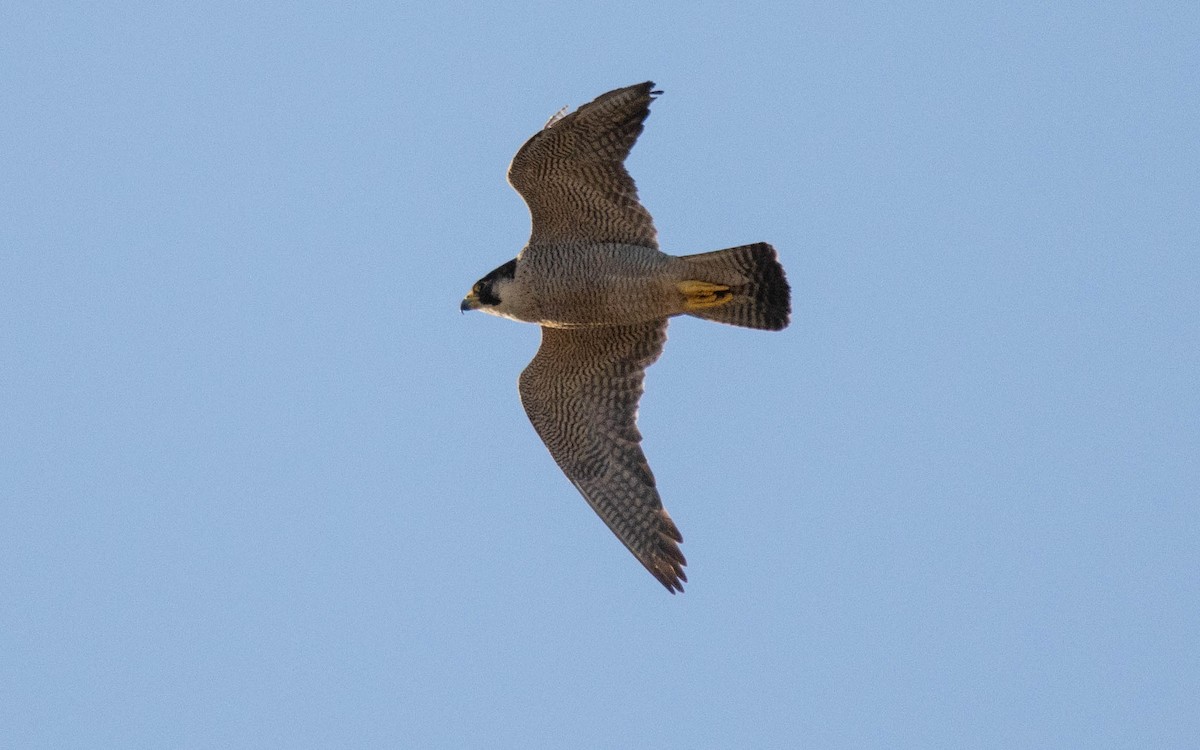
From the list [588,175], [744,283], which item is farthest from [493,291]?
[744,283]

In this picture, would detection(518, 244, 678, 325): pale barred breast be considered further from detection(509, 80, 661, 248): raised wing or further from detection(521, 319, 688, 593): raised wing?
detection(521, 319, 688, 593): raised wing

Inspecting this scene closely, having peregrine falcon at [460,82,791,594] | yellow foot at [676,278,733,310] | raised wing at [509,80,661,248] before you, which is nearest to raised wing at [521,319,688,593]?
peregrine falcon at [460,82,791,594]

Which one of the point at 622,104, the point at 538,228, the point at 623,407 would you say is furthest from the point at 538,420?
the point at 622,104

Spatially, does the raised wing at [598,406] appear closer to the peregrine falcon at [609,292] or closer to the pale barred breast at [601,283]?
the peregrine falcon at [609,292]

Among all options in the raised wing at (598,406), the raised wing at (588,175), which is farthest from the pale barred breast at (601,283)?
the raised wing at (598,406)

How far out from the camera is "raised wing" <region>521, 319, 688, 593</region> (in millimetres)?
12492

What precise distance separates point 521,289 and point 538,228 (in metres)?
0.46

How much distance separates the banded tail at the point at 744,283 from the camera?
12.0 metres

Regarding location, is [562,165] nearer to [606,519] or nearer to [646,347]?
[646,347]

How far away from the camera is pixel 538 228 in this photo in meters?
12.3

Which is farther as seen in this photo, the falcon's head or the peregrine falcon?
the falcon's head

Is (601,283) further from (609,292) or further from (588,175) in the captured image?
(588,175)

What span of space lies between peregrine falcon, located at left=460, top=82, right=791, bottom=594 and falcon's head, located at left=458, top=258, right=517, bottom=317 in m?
0.01

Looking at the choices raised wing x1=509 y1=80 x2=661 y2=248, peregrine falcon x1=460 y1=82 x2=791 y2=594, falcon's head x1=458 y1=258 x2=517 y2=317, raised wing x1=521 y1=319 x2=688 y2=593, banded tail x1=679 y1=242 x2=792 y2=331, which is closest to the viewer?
raised wing x1=509 y1=80 x2=661 y2=248
